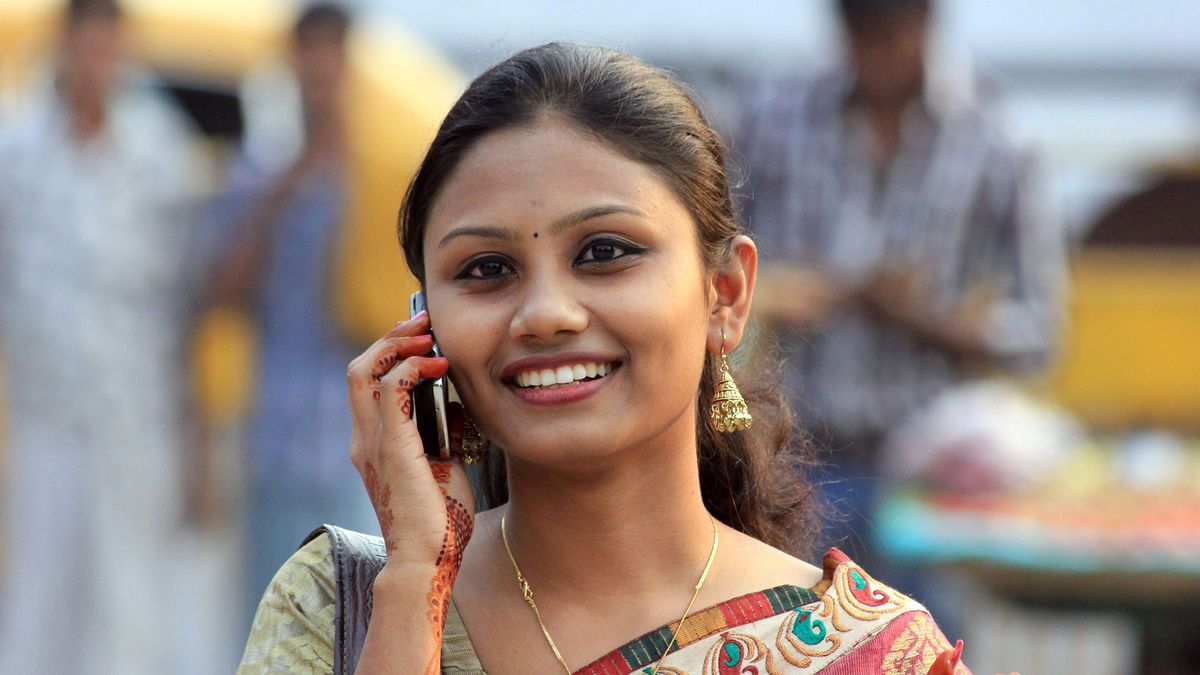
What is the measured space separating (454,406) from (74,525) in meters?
4.56

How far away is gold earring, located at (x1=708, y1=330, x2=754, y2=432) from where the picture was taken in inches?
112

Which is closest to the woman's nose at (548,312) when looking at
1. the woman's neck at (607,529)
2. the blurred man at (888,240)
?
the woman's neck at (607,529)

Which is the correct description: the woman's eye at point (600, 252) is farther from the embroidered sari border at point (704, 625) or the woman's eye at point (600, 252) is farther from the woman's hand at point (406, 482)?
the embroidered sari border at point (704, 625)

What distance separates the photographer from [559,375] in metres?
2.50

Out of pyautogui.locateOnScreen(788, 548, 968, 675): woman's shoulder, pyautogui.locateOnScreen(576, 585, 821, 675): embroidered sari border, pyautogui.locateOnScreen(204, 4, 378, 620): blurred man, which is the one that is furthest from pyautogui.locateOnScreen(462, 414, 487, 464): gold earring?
pyautogui.locateOnScreen(204, 4, 378, 620): blurred man

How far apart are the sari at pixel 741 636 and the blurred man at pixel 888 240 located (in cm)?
266

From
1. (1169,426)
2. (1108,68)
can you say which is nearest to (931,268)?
(1169,426)

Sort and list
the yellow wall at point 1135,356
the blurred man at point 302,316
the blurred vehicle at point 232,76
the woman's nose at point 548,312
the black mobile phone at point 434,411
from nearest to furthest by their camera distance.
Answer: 1. the woman's nose at point 548,312
2. the black mobile phone at point 434,411
3. the blurred man at point 302,316
4. the blurred vehicle at point 232,76
5. the yellow wall at point 1135,356

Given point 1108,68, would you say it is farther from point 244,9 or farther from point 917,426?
point 917,426

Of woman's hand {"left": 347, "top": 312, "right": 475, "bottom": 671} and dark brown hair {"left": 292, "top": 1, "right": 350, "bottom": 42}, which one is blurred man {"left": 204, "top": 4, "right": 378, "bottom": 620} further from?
woman's hand {"left": 347, "top": 312, "right": 475, "bottom": 671}

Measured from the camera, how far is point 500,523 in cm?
280

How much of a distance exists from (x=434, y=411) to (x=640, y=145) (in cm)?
45

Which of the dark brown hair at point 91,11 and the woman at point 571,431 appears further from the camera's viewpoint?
the dark brown hair at point 91,11

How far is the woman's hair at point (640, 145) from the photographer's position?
2621mm
